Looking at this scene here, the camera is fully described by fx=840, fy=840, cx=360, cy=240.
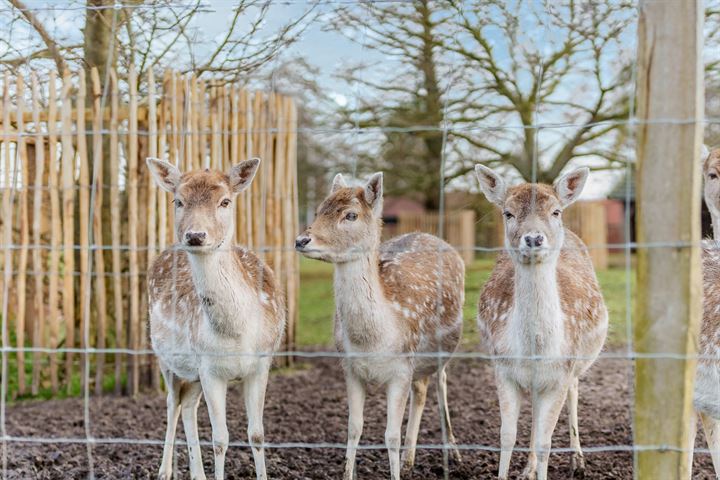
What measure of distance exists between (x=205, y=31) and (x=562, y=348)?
3923mm

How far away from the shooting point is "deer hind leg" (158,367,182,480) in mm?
4898

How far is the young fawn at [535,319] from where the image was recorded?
4.11 m

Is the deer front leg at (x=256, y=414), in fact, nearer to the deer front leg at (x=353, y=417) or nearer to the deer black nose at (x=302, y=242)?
the deer front leg at (x=353, y=417)

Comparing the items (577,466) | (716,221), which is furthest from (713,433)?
(716,221)

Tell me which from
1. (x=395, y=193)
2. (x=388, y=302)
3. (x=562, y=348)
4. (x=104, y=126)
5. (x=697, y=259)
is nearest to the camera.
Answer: (x=697, y=259)

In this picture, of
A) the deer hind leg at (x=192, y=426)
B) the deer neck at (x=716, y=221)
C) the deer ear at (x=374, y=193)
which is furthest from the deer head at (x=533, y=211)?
the deer hind leg at (x=192, y=426)

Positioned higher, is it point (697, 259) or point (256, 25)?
point (256, 25)

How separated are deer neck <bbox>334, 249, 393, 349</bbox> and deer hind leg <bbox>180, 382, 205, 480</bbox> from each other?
3.49 ft

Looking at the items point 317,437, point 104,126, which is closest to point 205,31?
point 104,126

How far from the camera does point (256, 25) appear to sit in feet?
19.5

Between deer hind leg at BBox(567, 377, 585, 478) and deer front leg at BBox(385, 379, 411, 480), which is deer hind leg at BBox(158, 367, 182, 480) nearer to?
deer front leg at BBox(385, 379, 411, 480)

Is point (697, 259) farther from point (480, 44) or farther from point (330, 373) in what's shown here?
point (330, 373)

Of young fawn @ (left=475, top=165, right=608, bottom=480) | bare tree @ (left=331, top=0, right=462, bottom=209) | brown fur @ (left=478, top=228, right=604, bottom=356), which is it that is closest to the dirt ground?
young fawn @ (left=475, top=165, right=608, bottom=480)

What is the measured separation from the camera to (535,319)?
13.5 feet
